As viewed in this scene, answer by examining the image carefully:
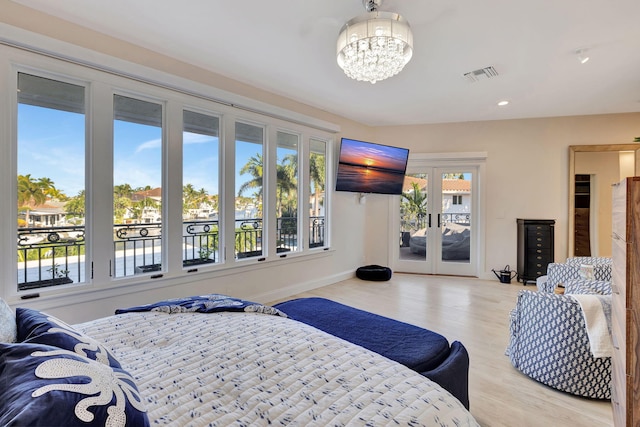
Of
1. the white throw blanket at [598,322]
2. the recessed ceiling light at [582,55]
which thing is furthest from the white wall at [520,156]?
the white throw blanket at [598,322]

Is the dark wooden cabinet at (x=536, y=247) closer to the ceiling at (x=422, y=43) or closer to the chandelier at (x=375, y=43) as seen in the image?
the ceiling at (x=422, y=43)

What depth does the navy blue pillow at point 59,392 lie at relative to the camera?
0.57 meters

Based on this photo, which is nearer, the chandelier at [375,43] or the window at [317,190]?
the chandelier at [375,43]

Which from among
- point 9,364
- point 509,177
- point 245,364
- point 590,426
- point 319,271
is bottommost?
point 590,426

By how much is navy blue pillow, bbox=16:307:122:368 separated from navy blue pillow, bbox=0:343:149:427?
15 cm

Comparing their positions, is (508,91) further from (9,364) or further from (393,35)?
(9,364)

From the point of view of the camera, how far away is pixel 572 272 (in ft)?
10.0

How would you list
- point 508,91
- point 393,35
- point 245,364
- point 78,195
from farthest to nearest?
point 508,91 < point 78,195 < point 393,35 < point 245,364

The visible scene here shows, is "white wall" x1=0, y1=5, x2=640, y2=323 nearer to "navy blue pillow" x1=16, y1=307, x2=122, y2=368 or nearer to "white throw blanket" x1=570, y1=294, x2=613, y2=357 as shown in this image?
"navy blue pillow" x1=16, y1=307, x2=122, y2=368

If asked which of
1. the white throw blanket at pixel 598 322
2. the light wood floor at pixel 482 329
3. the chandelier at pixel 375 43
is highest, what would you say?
the chandelier at pixel 375 43

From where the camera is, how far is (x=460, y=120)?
5398mm

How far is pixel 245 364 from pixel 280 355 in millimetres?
129

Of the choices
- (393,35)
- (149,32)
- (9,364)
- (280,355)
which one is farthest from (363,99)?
(9,364)

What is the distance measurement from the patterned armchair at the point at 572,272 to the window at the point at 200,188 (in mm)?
3658
